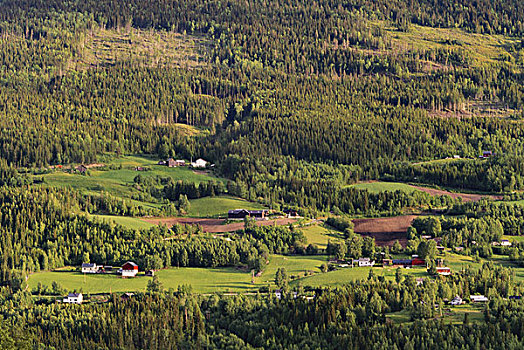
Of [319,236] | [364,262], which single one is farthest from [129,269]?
[319,236]

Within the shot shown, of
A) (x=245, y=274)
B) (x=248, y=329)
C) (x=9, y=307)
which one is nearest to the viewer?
(x=248, y=329)

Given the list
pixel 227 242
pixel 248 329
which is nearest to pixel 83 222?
pixel 227 242

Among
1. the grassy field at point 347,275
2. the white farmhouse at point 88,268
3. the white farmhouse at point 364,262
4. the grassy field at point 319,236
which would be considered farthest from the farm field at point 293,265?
the white farmhouse at point 88,268

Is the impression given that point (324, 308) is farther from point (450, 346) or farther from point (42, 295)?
point (42, 295)

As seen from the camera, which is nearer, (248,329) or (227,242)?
(248,329)

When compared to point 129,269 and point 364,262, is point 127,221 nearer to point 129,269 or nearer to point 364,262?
point 129,269

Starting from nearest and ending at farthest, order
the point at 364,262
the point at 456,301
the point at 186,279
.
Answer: the point at 456,301
the point at 186,279
the point at 364,262
